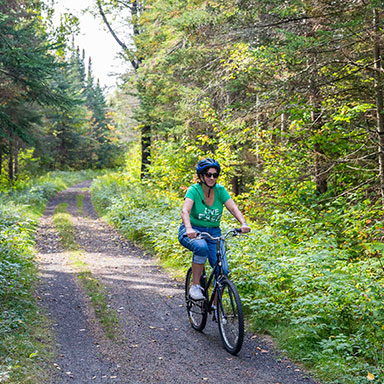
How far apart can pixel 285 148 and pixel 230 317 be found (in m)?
7.44

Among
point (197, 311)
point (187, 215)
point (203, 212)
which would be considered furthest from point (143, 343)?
point (203, 212)

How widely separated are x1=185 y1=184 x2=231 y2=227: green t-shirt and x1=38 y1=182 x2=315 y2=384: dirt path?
164cm

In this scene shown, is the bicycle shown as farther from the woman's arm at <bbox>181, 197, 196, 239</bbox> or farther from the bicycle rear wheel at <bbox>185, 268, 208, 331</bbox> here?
the woman's arm at <bbox>181, 197, 196, 239</bbox>

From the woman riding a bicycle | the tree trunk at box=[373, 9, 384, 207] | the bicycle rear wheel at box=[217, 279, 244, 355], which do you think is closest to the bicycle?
the bicycle rear wheel at box=[217, 279, 244, 355]

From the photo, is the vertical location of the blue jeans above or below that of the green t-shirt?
below

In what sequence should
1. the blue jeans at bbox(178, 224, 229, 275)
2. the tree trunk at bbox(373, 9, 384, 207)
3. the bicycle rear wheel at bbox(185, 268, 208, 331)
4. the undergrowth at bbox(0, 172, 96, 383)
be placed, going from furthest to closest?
1. the tree trunk at bbox(373, 9, 384, 207)
2. the bicycle rear wheel at bbox(185, 268, 208, 331)
3. the blue jeans at bbox(178, 224, 229, 275)
4. the undergrowth at bbox(0, 172, 96, 383)

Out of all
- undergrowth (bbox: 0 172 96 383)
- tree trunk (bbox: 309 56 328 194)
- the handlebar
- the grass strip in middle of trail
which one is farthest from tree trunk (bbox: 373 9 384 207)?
undergrowth (bbox: 0 172 96 383)

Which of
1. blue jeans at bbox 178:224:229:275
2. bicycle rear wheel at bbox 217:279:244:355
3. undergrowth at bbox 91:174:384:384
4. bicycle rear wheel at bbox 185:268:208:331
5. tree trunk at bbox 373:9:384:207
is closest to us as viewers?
undergrowth at bbox 91:174:384:384

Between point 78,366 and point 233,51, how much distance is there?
9.23 meters

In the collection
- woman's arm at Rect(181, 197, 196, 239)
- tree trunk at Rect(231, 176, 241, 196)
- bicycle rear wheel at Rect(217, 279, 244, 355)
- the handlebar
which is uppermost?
tree trunk at Rect(231, 176, 241, 196)

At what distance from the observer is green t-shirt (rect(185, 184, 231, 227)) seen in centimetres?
537

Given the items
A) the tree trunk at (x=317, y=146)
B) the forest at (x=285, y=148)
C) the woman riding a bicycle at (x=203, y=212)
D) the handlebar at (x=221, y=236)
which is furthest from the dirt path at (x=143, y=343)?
the tree trunk at (x=317, y=146)

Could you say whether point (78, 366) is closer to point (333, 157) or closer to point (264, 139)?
point (333, 157)

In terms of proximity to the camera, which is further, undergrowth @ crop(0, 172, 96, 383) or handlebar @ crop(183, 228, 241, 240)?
handlebar @ crop(183, 228, 241, 240)
